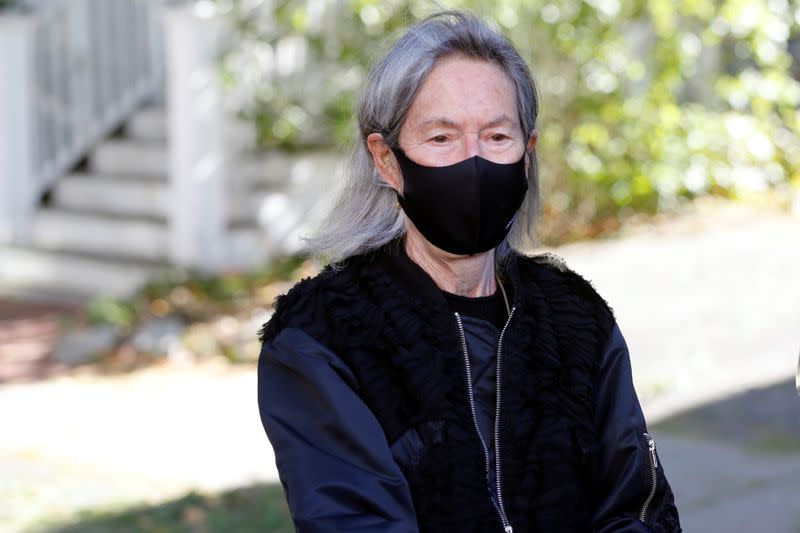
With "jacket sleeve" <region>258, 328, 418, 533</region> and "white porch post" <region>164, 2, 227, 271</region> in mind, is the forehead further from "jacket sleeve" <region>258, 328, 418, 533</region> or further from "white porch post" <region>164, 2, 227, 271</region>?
"white porch post" <region>164, 2, 227, 271</region>

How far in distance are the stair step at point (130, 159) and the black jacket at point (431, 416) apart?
790 centimetres

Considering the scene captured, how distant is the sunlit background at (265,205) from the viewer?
6590mm

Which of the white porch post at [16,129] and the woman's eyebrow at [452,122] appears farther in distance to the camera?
the white porch post at [16,129]

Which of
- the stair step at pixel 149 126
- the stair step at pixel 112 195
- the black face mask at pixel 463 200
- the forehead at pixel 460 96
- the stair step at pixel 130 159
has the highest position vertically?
the stair step at pixel 149 126

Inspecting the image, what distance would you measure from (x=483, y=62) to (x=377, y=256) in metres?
0.41

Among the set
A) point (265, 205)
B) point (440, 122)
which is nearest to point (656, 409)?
point (265, 205)

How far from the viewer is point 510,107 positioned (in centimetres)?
241

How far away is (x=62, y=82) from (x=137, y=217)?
1.41 m

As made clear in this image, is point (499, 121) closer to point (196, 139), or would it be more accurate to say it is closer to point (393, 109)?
point (393, 109)

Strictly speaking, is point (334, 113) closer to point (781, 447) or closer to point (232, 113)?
point (232, 113)

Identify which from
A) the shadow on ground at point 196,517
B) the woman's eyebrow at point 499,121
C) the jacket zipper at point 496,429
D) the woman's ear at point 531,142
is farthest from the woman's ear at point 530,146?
the shadow on ground at point 196,517

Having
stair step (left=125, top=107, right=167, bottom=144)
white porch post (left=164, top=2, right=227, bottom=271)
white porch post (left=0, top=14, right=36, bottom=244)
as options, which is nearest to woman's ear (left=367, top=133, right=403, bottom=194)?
white porch post (left=164, top=2, right=227, bottom=271)

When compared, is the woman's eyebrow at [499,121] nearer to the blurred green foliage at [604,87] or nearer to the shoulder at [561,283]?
the shoulder at [561,283]

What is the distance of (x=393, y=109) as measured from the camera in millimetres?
2430
